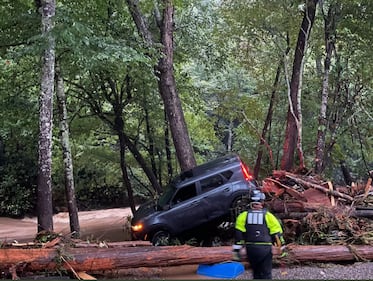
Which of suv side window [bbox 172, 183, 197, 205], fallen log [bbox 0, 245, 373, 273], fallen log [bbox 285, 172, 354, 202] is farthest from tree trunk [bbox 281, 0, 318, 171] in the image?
fallen log [bbox 0, 245, 373, 273]

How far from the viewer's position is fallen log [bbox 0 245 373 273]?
761 cm

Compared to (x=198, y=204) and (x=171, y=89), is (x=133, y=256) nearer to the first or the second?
(x=198, y=204)

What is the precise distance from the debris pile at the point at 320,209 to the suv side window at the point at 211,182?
50.4 inches

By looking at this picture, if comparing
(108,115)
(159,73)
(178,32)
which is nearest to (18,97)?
(108,115)

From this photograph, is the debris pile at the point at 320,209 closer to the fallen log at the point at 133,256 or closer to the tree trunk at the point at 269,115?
the fallen log at the point at 133,256

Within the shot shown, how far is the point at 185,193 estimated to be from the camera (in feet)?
35.5

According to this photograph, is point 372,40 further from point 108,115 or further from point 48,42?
point 48,42

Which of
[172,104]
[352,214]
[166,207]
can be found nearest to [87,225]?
[172,104]

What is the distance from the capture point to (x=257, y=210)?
6.80 metres

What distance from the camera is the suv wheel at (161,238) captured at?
10359 mm

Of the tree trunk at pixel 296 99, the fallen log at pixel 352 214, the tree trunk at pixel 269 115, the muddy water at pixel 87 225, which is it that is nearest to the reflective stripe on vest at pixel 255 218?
the fallen log at pixel 352 214

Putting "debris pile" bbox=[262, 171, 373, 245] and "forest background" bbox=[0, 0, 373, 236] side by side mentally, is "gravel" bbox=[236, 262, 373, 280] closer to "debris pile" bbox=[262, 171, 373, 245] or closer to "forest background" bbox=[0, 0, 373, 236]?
"debris pile" bbox=[262, 171, 373, 245]

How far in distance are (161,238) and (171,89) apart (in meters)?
4.78

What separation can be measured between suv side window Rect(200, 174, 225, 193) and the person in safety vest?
3837 mm
